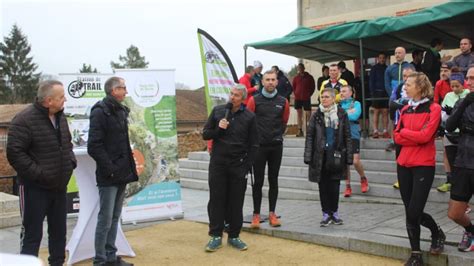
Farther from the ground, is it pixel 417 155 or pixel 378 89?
pixel 378 89

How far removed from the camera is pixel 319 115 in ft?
19.6

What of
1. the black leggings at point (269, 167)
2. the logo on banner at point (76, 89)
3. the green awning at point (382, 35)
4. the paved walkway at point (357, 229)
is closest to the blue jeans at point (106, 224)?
the paved walkway at point (357, 229)

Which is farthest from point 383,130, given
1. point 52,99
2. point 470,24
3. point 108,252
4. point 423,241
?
point 52,99

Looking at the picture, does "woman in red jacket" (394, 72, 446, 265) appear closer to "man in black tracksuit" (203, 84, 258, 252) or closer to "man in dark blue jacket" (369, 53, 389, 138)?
"man in black tracksuit" (203, 84, 258, 252)

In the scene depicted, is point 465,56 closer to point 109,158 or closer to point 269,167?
point 269,167

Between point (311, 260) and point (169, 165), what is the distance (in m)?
2.88

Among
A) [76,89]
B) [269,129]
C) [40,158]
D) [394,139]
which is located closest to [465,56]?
[394,139]

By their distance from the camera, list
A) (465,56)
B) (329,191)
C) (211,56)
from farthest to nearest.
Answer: (465,56) → (211,56) → (329,191)

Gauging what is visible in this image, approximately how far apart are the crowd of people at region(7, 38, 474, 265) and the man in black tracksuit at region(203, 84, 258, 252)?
12mm

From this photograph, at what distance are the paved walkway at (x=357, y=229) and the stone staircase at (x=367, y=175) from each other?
0.94ft

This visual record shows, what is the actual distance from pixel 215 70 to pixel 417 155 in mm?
3837

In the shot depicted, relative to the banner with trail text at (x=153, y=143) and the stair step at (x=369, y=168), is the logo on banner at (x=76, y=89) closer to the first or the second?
the banner with trail text at (x=153, y=143)

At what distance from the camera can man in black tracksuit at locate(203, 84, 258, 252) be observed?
544cm

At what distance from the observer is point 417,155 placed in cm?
447
